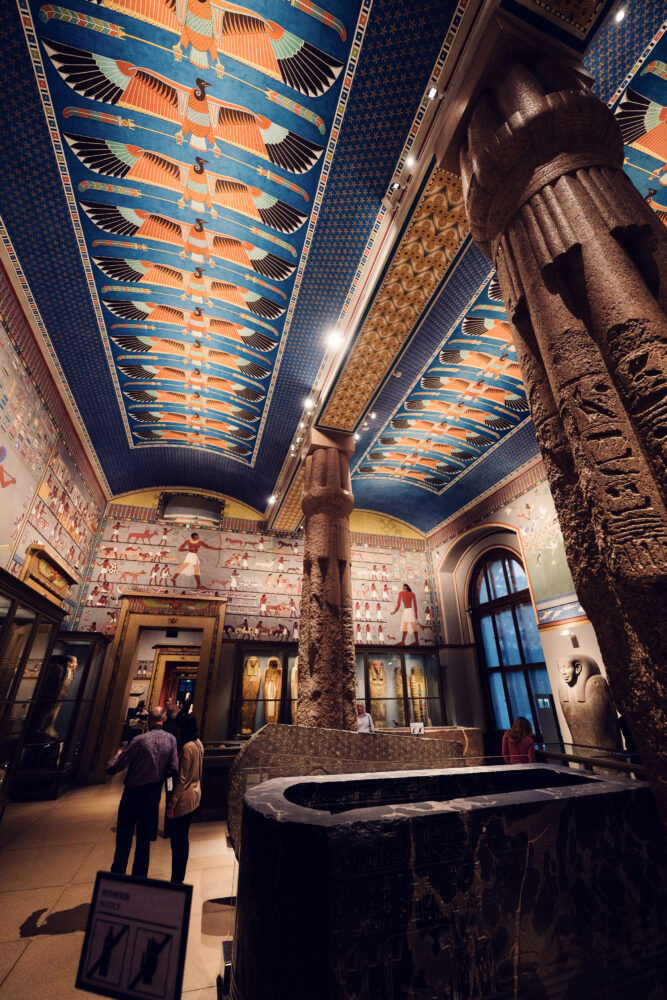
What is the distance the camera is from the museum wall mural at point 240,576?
9.08m

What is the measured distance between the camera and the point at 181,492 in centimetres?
1024

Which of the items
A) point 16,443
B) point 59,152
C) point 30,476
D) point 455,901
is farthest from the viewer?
point 30,476

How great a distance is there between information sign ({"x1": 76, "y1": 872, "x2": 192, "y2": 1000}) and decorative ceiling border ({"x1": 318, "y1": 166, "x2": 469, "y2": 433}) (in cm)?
477

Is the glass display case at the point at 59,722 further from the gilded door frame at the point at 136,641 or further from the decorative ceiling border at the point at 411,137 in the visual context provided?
the decorative ceiling border at the point at 411,137

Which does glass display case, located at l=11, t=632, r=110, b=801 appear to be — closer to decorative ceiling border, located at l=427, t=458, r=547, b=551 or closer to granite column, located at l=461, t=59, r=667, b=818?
granite column, located at l=461, t=59, r=667, b=818

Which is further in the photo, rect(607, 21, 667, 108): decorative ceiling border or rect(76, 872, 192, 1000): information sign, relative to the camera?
rect(607, 21, 667, 108): decorative ceiling border

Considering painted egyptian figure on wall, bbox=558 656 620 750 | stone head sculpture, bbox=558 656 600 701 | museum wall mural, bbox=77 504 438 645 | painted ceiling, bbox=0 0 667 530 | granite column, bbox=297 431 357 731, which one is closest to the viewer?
painted ceiling, bbox=0 0 667 530

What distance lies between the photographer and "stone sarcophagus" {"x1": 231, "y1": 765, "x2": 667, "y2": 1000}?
Answer: 1.13m

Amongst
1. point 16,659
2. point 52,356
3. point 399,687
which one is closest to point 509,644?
point 399,687

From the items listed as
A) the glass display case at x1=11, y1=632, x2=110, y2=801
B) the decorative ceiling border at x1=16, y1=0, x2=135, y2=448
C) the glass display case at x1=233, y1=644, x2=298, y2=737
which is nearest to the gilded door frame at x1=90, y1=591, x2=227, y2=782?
the glass display case at x1=11, y1=632, x2=110, y2=801

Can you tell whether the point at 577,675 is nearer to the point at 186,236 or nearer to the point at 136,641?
the point at 136,641

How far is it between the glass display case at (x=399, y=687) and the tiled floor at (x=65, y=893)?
5026 millimetres

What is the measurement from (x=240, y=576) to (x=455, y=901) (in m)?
8.97

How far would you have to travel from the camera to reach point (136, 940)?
100 centimetres
